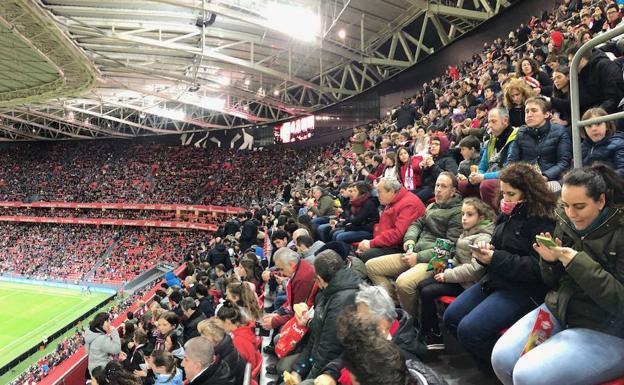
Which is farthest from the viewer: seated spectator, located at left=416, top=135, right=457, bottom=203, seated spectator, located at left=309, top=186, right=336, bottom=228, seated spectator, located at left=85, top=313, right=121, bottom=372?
seated spectator, located at left=309, top=186, right=336, bottom=228

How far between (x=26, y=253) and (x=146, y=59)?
21473 mm

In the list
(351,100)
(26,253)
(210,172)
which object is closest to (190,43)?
(351,100)

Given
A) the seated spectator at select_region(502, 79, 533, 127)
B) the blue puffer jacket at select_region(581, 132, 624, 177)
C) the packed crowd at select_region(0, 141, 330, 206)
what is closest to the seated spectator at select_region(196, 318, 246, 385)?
the blue puffer jacket at select_region(581, 132, 624, 177)

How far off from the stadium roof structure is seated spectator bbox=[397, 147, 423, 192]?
10770mm

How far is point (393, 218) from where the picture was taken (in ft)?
15.0

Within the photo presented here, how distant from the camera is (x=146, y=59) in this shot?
69.0 ft

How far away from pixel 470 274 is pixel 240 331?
2.21 metres

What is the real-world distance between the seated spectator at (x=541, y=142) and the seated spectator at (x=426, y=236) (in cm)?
66

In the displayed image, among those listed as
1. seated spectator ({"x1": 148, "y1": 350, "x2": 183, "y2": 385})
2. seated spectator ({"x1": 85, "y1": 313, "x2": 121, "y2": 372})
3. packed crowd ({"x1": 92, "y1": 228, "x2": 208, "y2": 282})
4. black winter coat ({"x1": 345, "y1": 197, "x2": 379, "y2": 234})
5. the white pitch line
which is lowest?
the white pitch line

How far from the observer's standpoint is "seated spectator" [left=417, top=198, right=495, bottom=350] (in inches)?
129

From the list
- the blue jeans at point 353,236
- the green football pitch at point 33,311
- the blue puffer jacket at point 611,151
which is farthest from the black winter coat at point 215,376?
the green football pitch at point 33,311

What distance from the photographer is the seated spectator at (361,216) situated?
5.66 metres

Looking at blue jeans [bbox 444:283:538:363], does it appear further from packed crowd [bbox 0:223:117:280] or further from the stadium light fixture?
packed crowd [bbox 0:223:117:280]

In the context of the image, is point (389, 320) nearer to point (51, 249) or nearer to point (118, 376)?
point (118, 376)
